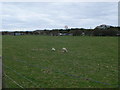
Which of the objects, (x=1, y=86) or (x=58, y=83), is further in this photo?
(x=58, y=83)

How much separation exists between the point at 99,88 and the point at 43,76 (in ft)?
7.77

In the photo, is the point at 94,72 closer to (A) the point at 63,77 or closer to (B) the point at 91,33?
(A) the point at 63,77

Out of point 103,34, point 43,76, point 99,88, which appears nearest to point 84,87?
point 99,88

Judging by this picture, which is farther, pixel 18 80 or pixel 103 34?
pixel 103 34

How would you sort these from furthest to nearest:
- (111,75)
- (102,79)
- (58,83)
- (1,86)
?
(111,75), (102,79), (58,83), (1,86)

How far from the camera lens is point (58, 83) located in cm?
687

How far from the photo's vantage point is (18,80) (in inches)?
280

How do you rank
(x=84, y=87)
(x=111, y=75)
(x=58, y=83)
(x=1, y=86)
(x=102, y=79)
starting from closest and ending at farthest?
(x=1, y=86) < (x=84, y=87) < (x=58, y=83) < (x=102, y=79) < (x=111, y=75)

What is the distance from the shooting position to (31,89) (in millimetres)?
6066

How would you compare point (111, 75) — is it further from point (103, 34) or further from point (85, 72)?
point (103, 34)

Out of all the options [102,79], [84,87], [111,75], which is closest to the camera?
[84,87]

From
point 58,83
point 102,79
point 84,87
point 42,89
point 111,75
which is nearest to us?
point 42,89

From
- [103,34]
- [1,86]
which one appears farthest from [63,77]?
[103,34]

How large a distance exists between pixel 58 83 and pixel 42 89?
102 cm
